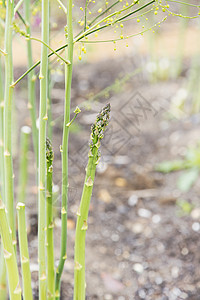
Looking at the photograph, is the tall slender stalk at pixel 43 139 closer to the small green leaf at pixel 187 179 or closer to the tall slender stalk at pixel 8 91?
the tall slender stalk at pixel 8 91

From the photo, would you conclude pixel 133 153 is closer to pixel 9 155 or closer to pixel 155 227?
pixel 155 227

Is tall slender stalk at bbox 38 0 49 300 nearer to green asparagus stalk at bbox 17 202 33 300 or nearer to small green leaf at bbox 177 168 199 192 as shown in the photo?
green asparagus stalk at bbox 17 202 33 300

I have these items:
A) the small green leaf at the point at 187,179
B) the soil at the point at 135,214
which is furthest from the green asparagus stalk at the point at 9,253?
the small green leaf at the point at 187,179

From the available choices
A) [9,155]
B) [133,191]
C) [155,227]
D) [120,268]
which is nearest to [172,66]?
[133,191]

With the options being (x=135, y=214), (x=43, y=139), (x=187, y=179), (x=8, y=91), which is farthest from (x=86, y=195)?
(x=187, y=179)

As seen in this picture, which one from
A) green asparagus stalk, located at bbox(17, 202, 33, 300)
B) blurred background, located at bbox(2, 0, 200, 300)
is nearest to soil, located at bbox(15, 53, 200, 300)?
blurred background, located at bbox(2, 0, 200, 300)
